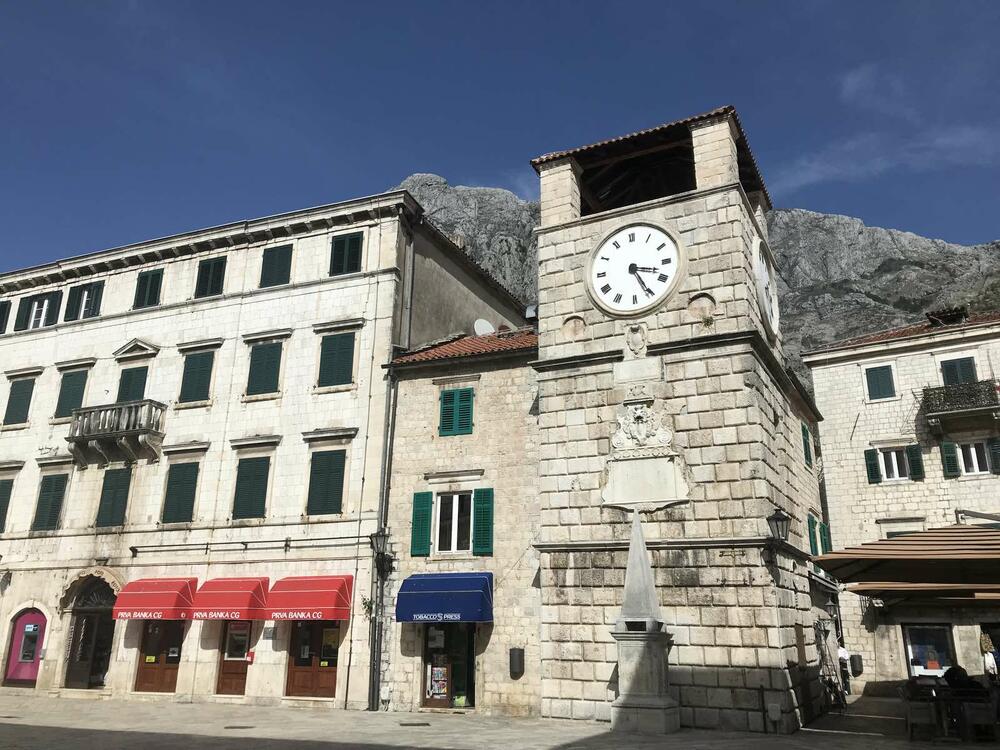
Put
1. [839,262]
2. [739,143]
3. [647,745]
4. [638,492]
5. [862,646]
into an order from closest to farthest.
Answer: [647,745], [638,492], [739,143], [862,646], [839,262]

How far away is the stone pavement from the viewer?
12.5 meters

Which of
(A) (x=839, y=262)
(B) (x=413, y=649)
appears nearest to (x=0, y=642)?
(B) (x=413, y=649)

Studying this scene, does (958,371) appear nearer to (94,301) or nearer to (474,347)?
(474,347)

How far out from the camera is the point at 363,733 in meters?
14.6

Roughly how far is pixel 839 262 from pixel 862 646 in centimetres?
5158

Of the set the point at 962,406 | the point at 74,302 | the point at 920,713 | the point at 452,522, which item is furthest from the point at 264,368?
the point at 962,406

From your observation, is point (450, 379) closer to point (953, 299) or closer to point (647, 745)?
point (647, 745)

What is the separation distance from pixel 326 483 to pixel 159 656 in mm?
7257

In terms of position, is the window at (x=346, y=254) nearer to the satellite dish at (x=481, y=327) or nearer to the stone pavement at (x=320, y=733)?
the satellite dish at (x=481, y=327)

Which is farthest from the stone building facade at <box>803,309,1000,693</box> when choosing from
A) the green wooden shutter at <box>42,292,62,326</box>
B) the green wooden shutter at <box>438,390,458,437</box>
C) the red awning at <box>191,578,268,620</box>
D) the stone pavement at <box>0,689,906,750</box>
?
the green wooden shutter at <box>42,292,62,326</box>

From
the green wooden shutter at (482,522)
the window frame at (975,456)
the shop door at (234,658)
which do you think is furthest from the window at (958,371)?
the shop door at (234,658)

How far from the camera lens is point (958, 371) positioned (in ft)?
100

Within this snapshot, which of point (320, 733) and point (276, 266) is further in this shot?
point (276, 266)

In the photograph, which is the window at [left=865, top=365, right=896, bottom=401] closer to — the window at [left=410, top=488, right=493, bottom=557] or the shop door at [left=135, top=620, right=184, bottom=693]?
the window at [left=410, top=488, right=493, bottom=557]
